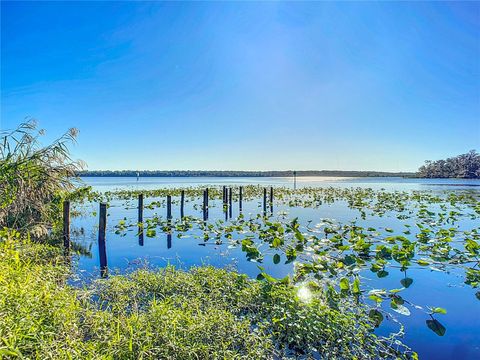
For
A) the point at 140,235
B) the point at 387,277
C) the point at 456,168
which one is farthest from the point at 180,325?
the point at 456,168

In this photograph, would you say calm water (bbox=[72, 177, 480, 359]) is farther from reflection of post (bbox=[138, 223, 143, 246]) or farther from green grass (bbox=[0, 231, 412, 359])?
green grass (bbox=[0, 231, 412, 359])

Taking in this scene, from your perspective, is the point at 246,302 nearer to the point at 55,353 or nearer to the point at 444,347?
the point at 55,353

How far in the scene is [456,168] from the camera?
8238 centimetres

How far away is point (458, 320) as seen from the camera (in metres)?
5.13

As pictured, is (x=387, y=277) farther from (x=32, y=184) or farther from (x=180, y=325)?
(x=32, y=184)

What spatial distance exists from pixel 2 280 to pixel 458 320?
25.7ft

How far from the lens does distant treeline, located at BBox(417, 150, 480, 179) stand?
76.7m

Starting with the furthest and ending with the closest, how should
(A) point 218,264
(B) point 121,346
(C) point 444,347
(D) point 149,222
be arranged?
(D) point 149,222 → (A) point 218,264 → (C) point 444,347 → (B) point 121,346

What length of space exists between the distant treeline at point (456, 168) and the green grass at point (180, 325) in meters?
94.5

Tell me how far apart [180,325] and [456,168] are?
339ft

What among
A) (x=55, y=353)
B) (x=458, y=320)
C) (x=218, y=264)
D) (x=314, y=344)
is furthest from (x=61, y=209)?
(x=458, y=320)

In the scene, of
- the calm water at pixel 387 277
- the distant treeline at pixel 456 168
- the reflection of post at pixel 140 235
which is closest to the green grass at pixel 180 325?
the calm water at pixel 387 277

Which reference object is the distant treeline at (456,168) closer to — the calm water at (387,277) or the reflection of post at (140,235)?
the calm water at (387,277)

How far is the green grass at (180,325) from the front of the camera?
3246 mm
